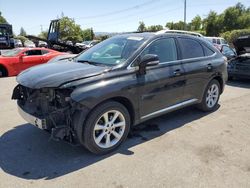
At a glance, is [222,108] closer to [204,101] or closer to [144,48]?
[204,101]

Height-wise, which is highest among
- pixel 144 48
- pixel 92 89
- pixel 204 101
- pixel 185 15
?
pixel 185 15

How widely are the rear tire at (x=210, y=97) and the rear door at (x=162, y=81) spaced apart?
0.96m

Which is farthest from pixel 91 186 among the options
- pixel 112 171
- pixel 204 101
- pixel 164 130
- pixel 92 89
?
pixel 204 101

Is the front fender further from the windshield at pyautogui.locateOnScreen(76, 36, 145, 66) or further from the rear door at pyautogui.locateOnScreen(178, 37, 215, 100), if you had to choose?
the rear door at pyautogui.locateOnScreen(178, 37, 215, 100)

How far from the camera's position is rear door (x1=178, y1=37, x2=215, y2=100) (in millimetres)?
4945

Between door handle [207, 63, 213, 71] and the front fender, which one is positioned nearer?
the front fender

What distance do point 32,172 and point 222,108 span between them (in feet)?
14.7

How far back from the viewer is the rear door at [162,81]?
416 centimetres

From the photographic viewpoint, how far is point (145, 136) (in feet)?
14.7

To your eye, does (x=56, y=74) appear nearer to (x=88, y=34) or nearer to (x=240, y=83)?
(x=240, y=83)

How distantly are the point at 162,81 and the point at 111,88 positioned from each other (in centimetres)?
111

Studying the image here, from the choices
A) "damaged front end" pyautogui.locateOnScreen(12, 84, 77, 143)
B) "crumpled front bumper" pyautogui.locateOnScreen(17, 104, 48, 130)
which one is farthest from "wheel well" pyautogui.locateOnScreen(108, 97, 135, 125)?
"crumpled front bumper" pyautogui.locateOnScreen(17, 104, 48, 130)

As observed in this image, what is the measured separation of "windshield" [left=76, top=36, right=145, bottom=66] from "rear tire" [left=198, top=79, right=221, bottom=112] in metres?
2.10

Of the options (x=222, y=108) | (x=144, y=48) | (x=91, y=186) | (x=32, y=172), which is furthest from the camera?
(x=222, y=108)
